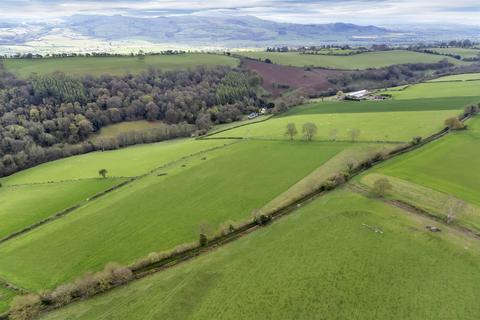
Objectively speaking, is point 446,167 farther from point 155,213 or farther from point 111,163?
point 111,163

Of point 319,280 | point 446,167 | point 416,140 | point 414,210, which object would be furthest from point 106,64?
point 319,280

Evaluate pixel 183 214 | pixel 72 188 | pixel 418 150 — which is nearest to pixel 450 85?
pixel 418 150

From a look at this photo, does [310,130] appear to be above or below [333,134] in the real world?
above

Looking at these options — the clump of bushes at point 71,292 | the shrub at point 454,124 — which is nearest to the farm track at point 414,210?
the clump of bushes at point 71,292

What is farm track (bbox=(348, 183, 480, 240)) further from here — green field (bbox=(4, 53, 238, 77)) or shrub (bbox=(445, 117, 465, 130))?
green field (bbox=(4, 53, 238, 77))

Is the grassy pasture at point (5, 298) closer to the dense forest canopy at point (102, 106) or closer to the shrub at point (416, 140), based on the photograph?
the dense forest canopy at point (102, 106)

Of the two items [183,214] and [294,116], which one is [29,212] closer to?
[183,214]

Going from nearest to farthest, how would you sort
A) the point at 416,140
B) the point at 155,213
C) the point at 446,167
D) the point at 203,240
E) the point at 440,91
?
the point at 203,240, the point at 155,213, the point at 446,167, the point at 416,140, the point at 440,91
